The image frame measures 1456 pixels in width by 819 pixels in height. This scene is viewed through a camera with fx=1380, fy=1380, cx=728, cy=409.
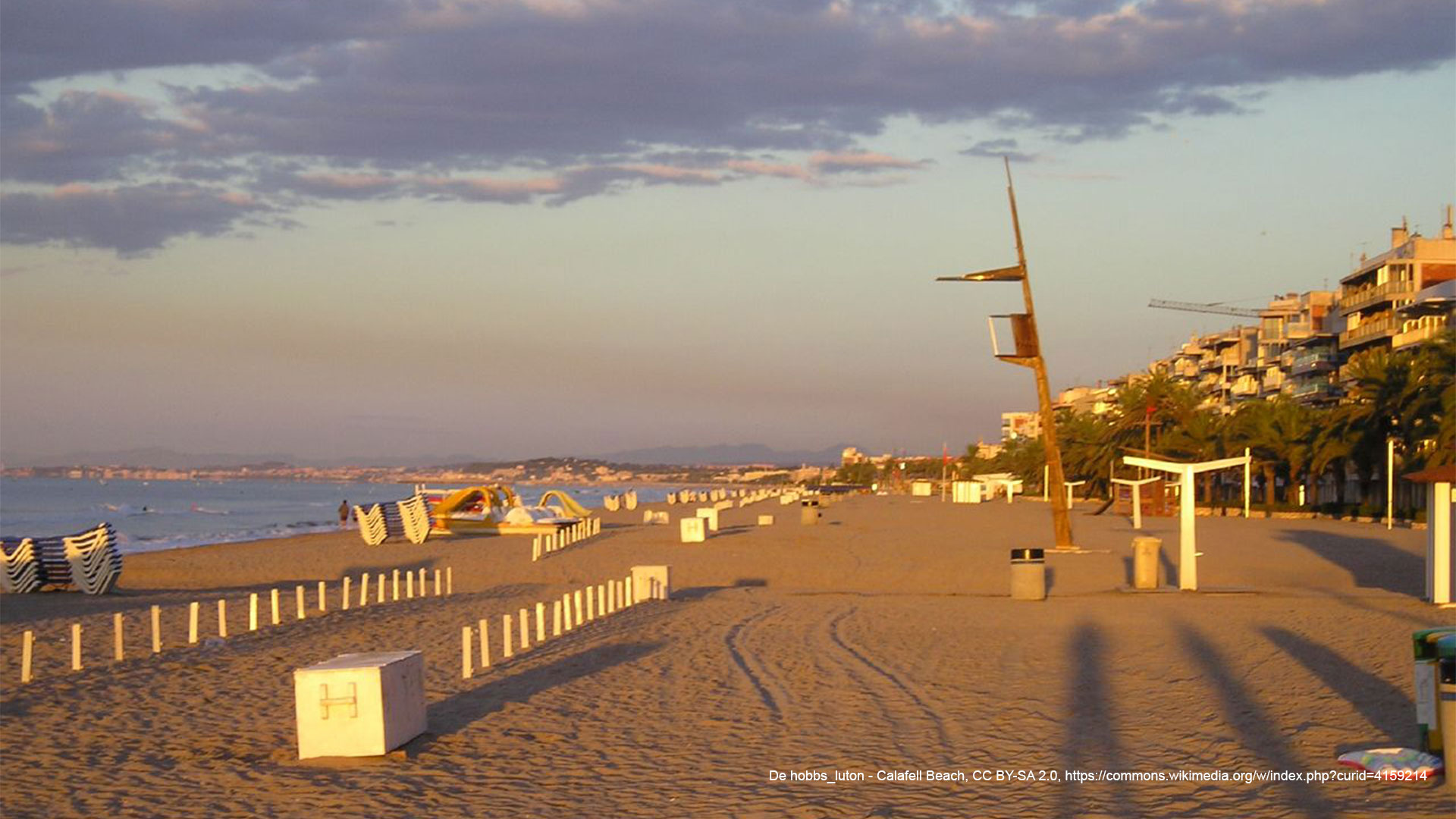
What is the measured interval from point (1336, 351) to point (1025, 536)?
52710 mm

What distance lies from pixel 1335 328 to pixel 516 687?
84.5 metres

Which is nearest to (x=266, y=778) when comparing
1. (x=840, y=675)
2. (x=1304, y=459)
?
(x=840, y=675)

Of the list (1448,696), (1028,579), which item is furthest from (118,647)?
(1448,696)

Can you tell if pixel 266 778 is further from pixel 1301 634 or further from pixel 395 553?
pixel 395 553

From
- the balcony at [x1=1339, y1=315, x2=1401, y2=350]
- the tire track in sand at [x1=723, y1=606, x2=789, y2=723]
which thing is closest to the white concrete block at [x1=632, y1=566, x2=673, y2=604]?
the tire track in sand at [x1=723, y1=606, x2=789, y2=723]

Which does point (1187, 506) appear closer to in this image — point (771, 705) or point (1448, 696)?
point (771, 705)

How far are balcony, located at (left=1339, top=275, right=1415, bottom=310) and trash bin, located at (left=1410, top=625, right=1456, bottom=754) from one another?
Result: 72.9m

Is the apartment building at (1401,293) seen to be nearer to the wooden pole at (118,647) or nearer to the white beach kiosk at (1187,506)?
the white beach kiosk at (1187,506)

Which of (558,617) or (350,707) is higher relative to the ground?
(350,707)

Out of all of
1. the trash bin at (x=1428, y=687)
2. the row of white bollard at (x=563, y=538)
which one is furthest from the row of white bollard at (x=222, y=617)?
the trash bin at (x=1428, y=687)

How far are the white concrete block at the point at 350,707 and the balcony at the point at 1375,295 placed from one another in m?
75.0

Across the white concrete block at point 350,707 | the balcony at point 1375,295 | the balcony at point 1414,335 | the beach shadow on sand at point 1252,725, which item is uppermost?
the balcony at point 1375,295

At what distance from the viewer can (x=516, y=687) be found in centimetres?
1323

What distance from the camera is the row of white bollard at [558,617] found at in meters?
14.7
